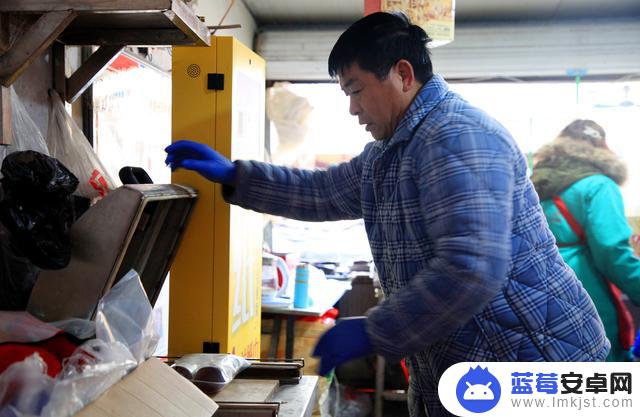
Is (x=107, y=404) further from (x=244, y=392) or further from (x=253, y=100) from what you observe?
(x=253, y=100)

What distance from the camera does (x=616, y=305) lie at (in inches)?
111

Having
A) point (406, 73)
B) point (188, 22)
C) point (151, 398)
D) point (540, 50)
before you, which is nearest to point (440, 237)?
point (406, 73)

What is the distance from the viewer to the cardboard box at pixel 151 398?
1.08 m

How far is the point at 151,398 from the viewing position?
1159 millimetres

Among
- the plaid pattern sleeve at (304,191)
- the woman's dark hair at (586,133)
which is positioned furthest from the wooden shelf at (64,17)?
the woman's dark hair at (586,133)

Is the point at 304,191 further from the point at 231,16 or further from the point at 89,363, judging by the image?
the point at 231,16

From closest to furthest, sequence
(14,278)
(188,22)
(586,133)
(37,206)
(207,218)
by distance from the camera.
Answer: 1. (37,206)
2. (14,278)
3. (188,22)
4. (207,218)
5. (586,133)

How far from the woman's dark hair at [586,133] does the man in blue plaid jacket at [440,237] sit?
58.1 inches

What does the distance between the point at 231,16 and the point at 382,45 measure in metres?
Answer: 3.13

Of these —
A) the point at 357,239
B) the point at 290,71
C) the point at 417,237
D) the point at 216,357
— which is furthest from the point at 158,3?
the point at 357,239

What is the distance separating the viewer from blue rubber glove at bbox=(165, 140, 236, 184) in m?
1.84

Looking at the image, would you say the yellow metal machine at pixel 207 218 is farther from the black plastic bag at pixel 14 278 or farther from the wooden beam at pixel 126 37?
the black plastic bag at pixel 14 278

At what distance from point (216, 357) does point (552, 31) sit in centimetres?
448

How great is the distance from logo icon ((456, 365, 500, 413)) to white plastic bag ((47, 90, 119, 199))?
42.4 inches
